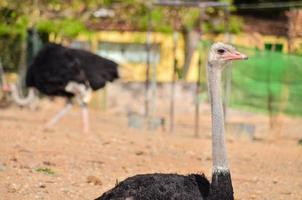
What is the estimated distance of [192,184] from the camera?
560cm

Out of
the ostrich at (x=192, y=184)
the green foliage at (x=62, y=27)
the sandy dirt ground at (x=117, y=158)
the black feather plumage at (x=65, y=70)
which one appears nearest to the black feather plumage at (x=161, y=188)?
the ostrich at (x=192, y=184)

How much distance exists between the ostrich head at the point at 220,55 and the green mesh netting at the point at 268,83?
860cm

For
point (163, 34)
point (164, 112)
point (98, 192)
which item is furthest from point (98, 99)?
point (98, 192)

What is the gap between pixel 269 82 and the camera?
15.4 metres

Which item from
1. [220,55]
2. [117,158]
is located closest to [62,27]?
[117,158]

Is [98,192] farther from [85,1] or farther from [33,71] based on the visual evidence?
[85,1]

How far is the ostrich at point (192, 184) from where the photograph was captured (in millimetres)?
5395

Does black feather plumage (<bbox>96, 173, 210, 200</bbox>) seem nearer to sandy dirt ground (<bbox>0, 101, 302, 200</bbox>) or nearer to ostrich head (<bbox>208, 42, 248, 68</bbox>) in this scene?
ostrich head (<bbox>208, 42, 248, 68</bbox>)

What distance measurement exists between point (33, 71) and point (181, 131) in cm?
343

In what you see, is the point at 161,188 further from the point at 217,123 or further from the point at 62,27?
the point at 62,27

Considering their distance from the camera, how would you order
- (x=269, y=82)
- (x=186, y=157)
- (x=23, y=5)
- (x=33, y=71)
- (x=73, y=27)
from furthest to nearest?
(x=73, y=27) < (x=23, y=5) < (x=269, y=82) < (x=33, y=71) < (x=186, y=157)

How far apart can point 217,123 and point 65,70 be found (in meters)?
8.23

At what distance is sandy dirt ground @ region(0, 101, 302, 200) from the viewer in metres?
7.98

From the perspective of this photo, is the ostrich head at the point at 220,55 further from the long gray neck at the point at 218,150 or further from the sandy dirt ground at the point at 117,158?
the sandy dirt ground at the point at 117,158
